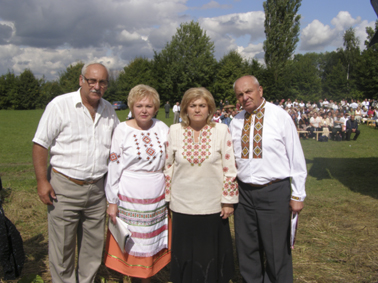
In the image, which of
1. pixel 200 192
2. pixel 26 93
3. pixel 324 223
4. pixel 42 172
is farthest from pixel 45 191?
pixel 26 93

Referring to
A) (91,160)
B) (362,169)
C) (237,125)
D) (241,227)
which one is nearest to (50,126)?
(91,160)

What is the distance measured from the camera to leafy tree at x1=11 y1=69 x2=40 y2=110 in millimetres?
48188

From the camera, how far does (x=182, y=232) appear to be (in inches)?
112

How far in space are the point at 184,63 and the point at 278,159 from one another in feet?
141

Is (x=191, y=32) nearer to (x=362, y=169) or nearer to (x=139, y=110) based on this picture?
(x=362, y=169)

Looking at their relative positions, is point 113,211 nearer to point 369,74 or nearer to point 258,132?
point 258,132

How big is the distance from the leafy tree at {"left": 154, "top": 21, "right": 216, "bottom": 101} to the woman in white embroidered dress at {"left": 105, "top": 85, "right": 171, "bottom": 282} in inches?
1608

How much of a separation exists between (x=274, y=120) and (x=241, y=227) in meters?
1.11

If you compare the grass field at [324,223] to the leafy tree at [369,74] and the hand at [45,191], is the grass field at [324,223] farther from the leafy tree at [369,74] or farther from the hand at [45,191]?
the leafy tree at [369,74]

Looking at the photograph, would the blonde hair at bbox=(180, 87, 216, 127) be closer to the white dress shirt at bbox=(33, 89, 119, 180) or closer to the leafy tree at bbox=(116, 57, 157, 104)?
the white dress shirt at bbox=(33, 89, 119, 180)

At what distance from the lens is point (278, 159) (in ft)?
9.09

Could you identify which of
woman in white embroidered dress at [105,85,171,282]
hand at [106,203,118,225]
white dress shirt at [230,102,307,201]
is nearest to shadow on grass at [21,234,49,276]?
woman in white embroidered dress at [105,85,171,282]

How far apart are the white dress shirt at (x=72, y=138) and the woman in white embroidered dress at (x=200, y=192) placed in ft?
2.37

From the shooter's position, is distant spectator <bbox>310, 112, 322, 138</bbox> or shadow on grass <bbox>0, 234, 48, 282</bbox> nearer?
shadow on grass <bbox>0, 234, 48, 282</bbox>
